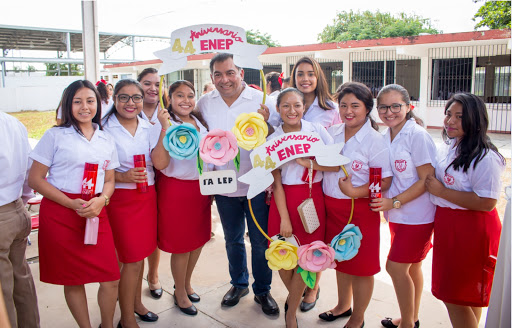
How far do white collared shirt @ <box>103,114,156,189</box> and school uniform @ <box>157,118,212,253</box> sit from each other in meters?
0.14

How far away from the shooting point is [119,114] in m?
2.71

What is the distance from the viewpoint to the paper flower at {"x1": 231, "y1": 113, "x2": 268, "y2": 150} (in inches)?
95.2

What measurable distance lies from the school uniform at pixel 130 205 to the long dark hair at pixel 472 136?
6.16 ft

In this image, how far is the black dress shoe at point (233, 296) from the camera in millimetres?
3066

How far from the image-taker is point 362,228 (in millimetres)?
2490

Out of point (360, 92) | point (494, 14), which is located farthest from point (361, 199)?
point (494, 14)

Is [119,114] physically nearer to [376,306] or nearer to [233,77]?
[233,77]

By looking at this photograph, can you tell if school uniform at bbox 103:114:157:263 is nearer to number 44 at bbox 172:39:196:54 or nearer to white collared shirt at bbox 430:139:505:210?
number 44 at bbox 172:39:196:54

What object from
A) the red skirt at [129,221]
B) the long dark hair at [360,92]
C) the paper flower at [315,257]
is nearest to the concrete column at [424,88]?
the long dark hair at [360,92]

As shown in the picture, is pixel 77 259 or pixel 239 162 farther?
pixel 239 162

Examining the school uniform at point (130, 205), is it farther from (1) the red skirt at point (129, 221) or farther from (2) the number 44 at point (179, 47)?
(2) the number 44 at point (179, 47)

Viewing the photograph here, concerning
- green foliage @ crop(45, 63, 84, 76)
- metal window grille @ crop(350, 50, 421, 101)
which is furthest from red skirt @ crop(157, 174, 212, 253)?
green foliage @ crop(45, 63, 84, 76)

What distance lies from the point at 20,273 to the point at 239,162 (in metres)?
1.47

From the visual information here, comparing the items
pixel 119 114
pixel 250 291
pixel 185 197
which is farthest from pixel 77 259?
pixel 250 291
